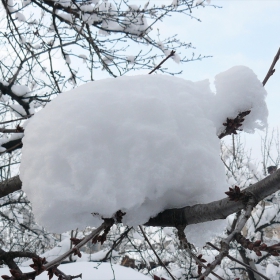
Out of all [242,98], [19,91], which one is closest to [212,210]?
[242,98]

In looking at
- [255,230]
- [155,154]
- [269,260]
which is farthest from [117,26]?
[269,260]

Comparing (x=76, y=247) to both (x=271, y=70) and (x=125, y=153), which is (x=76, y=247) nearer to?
(x=125, y=153)

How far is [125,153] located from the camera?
96 cm

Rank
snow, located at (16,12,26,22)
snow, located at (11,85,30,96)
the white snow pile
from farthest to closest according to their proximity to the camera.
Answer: snow, located at (16,12,26,22) < snow, located at (11,85,30,96) < the white snow pile

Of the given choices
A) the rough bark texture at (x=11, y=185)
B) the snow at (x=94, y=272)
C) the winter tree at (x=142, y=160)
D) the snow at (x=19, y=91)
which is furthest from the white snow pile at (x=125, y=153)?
the snow at (x=19, y=91)

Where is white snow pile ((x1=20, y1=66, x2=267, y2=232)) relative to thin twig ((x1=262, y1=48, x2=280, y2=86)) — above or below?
below

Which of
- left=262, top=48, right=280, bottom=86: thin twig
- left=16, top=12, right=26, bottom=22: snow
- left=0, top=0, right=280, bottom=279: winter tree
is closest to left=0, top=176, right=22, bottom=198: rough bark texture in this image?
left=0, top=0, right=280, bottom=279: winter tree

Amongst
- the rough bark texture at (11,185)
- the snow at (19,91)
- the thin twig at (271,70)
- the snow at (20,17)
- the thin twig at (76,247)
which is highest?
the snow at (20,17)

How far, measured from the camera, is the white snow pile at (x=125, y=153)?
0.89 metres

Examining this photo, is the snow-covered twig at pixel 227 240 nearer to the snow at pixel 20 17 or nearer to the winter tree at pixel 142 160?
the winter tree at pixel 142 160

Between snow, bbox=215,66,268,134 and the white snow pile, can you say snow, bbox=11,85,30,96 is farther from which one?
snow, bbox=215,66,268,134

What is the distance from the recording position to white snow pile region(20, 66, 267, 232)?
0.89 m

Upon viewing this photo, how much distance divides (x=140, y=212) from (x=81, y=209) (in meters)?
0.21

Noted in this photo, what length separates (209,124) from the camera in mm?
1079
